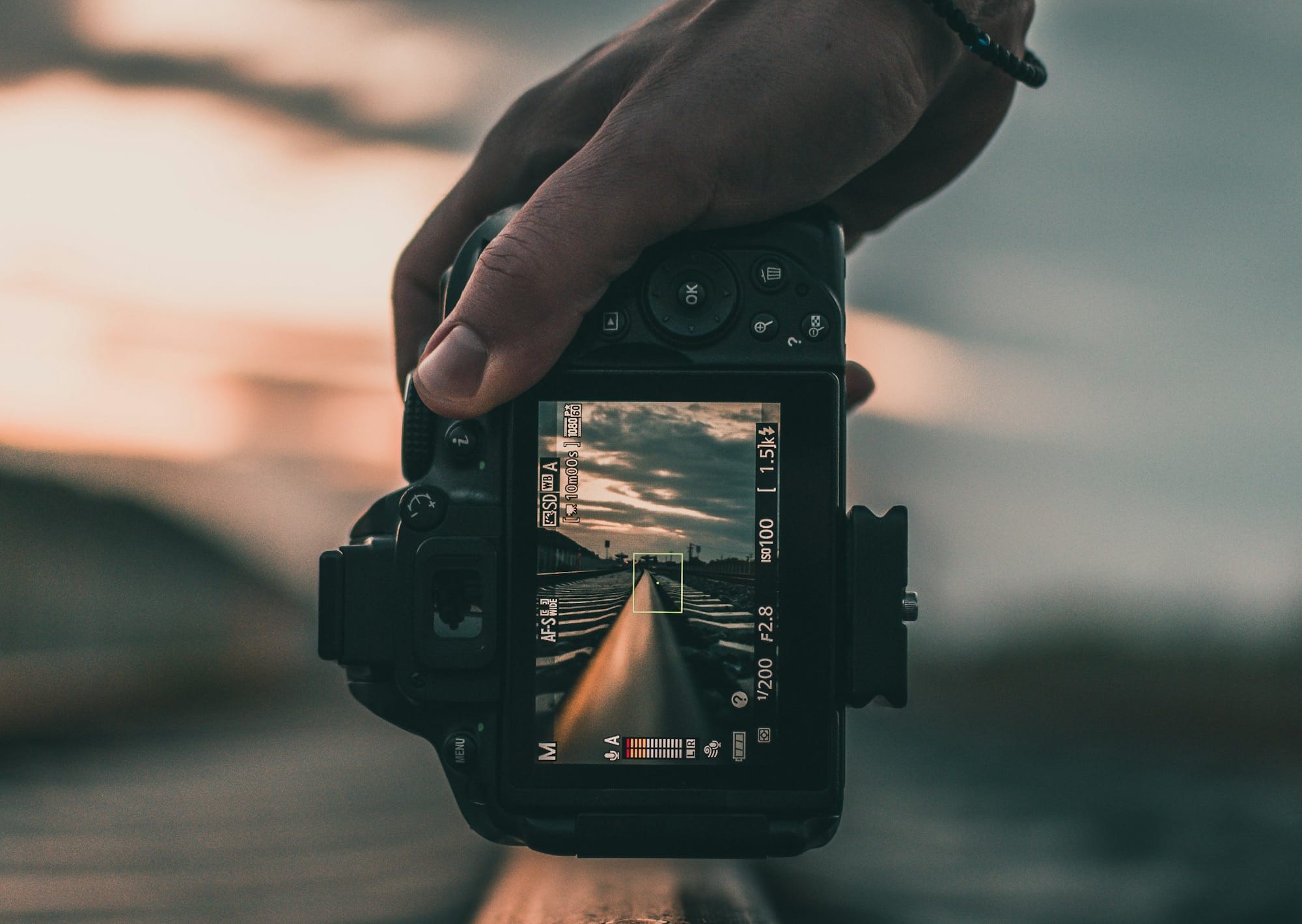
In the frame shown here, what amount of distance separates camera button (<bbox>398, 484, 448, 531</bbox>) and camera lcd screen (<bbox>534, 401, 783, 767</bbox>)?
8.5 inches

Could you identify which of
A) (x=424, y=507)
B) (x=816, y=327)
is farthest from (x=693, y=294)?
(x=424, y=507)

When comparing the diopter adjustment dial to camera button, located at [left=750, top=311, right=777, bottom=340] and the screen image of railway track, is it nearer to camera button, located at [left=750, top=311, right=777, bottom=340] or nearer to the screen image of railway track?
camera button, located at [left=750, top=311, right=777, bottom=340]

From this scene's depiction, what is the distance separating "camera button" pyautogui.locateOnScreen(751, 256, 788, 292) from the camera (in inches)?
94.7

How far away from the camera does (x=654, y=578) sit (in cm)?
217

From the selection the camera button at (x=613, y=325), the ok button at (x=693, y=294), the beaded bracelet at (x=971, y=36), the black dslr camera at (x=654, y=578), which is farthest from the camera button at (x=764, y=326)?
the beaded bracelet at (x=971, y=36)

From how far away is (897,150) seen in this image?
10.2 ft

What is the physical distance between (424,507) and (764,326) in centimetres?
78

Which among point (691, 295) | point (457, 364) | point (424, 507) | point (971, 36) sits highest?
point (971, 36)

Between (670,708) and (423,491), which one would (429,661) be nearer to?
(423,491)

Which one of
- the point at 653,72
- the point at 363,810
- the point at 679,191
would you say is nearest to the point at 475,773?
the point at 679,191

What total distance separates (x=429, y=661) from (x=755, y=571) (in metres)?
0.67

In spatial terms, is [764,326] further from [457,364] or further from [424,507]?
[424,507]

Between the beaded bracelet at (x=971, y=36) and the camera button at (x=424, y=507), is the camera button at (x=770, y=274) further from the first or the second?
the camera button at (x=424, y=507)

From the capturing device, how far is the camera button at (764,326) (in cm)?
238
